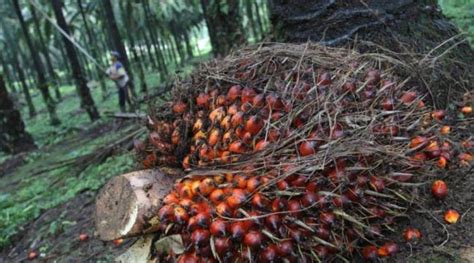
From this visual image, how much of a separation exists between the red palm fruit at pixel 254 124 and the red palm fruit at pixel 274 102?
0.39 feet

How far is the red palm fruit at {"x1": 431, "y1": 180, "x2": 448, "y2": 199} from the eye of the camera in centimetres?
257

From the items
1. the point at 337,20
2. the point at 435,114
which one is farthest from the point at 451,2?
the point at 435,114

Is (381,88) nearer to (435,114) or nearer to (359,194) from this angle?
(435,114)

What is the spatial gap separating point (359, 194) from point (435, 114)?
0.97 meters

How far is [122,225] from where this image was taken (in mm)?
2398

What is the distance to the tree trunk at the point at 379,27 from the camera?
3.56m

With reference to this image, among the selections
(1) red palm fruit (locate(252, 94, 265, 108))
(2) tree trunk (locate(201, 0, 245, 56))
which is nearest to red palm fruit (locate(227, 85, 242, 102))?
(1) red palm fruit (locate(252, 94, 265, 108))

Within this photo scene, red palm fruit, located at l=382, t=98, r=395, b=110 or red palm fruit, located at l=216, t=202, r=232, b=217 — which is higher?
red palm fruit, located at l=382, t=98, r=395, b=110

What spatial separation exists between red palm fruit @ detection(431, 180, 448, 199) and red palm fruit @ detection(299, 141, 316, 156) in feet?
2.44

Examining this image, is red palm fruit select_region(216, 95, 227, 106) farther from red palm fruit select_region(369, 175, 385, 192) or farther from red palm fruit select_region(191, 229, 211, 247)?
red palm fruit select_region(369, 175, 385, 192)

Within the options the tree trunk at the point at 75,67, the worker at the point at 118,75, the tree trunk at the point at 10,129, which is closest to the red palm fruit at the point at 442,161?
the worker at the point at 118,75

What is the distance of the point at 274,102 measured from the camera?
2512 millimetres

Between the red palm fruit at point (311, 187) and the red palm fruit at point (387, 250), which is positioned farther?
the red palm fruit at point (387, 250)

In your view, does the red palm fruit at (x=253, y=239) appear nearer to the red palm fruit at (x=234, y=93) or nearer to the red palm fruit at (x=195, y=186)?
the red palm fruit at (x=195, y=186)
